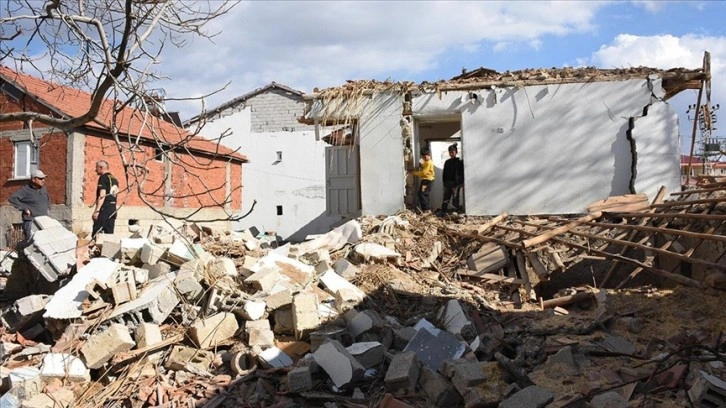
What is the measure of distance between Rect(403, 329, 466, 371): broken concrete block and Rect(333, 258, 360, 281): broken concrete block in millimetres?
2391

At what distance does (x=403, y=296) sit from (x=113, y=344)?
11.9 feet

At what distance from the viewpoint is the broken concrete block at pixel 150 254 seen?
282 inches

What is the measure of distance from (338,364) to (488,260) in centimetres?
443

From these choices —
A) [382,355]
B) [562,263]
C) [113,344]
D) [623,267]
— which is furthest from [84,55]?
[623,267]

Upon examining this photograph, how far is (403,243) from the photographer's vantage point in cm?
945

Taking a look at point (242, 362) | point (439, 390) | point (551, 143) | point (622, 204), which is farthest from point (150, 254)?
point (622, 204)

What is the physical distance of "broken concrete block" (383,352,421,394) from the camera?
15.4 feet

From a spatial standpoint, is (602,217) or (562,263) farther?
(602,217)

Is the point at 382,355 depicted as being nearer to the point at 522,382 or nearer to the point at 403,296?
the point at 522,382

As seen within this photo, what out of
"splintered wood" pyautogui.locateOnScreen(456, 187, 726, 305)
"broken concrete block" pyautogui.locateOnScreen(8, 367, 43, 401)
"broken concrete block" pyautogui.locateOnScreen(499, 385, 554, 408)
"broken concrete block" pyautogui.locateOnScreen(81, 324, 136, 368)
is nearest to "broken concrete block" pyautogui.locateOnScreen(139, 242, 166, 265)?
"broken concrete block" pyautogui.locateOnScreen(81, 324, 136, 368)

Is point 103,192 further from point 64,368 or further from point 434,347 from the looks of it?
point 434,347

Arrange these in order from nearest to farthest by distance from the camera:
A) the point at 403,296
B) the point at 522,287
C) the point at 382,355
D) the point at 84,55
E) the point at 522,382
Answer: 1. the point at 84,55
2. the point at 522,382
3. the point at 382,355
4. the point at 403,296
5. the point at 522,287

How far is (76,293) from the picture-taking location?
6398 mm

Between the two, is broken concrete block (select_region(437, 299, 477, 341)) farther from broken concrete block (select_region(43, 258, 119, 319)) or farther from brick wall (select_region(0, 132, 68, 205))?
brick wall (select_region(0, 132, 68, 205))
